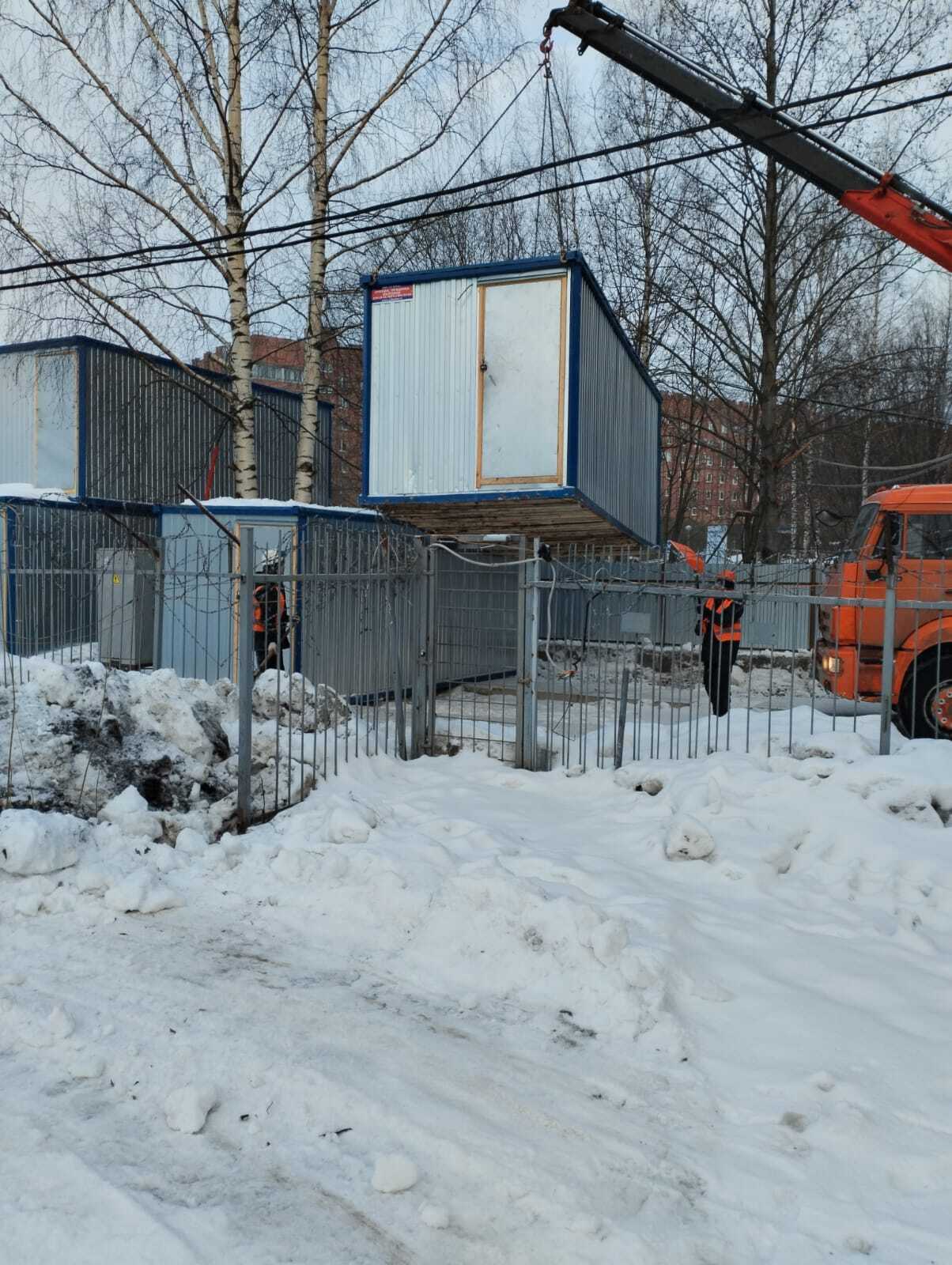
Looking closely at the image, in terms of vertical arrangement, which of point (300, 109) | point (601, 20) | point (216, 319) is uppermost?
point (300, 109)

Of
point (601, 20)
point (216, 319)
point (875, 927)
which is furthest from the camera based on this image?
point (216, 319)

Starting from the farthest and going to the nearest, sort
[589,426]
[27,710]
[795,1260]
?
[589,426]
[27,710]
[795,1260]

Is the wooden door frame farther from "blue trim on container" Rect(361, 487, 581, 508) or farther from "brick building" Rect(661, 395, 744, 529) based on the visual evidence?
"brick building" Rect(661, 395, 744, 529)

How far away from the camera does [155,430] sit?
18609 millimetres

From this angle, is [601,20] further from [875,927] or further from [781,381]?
[781,381]

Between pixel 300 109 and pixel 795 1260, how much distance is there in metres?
15.5

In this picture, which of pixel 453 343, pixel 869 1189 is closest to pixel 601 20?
pixel 453 343

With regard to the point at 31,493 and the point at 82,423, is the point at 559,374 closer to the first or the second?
the point at 31,493

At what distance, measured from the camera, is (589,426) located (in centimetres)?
1049

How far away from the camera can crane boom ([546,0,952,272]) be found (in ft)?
29.5

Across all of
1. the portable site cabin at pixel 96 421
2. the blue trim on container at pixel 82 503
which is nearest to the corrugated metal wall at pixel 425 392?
the blue trim on container at pixel 82 503

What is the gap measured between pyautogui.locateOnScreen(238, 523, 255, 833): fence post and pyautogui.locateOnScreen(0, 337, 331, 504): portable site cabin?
10.1 metres

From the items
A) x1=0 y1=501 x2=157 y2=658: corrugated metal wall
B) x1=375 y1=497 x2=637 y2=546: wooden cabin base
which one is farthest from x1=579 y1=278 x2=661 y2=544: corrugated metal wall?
x1=0 y1=501 x2=157 y2=658: corrugated metal wall

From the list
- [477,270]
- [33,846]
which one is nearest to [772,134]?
[477,270]
